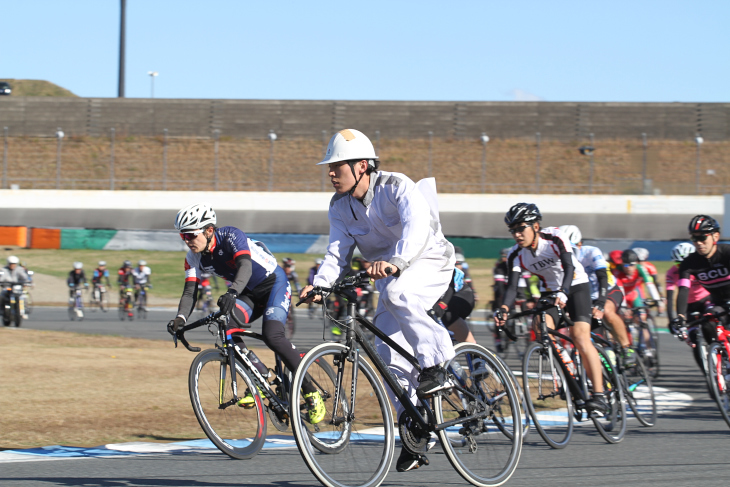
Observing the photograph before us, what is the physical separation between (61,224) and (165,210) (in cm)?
438

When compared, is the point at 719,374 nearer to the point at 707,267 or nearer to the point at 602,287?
the point at 707,267

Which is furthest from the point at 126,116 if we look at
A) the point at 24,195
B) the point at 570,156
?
the point at 570,156

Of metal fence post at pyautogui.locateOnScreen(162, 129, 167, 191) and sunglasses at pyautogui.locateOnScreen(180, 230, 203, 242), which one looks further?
metal fence post at pyautogui.locateOnScreen(162, 129, 167, 191)

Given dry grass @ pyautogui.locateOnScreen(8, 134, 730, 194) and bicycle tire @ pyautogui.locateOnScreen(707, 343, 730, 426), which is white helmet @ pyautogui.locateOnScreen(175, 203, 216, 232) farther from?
dry grass @ pyautogui.locateOnScreen(8, 134, 730, 194)

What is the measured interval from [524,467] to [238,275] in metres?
2.28

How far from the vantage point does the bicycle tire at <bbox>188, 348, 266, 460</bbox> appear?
576cm

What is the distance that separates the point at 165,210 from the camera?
37.6m

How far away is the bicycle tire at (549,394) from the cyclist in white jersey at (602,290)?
1.05 metres

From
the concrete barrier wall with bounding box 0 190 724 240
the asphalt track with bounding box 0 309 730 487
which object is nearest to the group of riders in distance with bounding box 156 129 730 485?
the asphalt track with bounding box 0 309 730 487

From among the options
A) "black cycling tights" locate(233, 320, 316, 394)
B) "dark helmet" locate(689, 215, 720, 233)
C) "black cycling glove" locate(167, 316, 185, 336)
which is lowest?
"black cycling tights" locate(233, 320, 316, 394)

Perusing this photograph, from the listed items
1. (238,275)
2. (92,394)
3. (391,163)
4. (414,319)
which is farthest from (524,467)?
(391,163)

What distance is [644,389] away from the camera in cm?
782

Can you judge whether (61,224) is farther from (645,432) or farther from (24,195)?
(645,432)

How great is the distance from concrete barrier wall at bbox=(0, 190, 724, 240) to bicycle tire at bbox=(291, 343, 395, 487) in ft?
101
